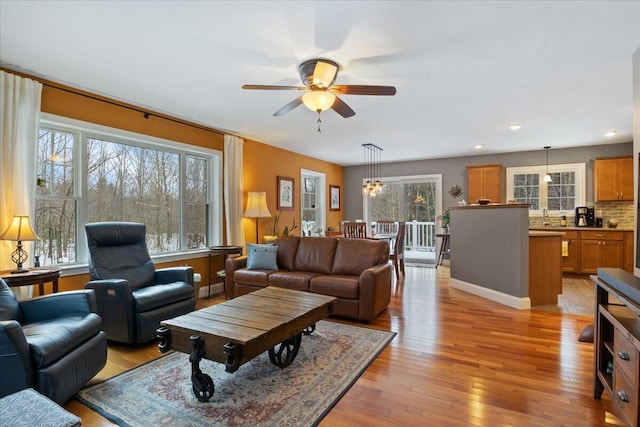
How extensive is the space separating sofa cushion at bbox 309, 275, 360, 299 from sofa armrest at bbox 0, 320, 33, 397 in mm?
2534

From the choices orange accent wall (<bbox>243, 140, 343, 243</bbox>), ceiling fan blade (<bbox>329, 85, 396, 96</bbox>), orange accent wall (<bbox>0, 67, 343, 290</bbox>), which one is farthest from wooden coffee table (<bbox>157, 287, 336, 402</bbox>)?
orange accent wall (<bbox>243, 140, 343, 243</bbox>)

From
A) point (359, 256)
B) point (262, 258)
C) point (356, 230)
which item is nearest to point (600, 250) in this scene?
point (356, 230)

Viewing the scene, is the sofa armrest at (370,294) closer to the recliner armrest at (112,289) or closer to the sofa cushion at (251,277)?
the sofa cushion at (251,277)

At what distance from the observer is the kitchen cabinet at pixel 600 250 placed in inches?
222

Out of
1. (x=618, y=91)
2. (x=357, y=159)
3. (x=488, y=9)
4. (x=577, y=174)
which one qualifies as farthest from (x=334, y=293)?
(x=577, y=174)

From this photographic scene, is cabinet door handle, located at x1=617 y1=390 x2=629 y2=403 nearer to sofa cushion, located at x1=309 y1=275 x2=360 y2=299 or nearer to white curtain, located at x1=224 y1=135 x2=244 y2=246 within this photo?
sofa cushion, located at x1=309 y1=275 x2=360 y2=299

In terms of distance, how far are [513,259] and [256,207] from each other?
379 cm

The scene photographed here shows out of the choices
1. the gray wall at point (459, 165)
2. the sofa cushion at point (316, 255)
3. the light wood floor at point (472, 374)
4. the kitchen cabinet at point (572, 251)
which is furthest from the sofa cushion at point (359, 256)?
the kitchen cabinet at point (572, 251)

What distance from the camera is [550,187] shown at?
6.64 metres

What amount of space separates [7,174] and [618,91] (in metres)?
6.16

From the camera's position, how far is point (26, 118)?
2.99 metres

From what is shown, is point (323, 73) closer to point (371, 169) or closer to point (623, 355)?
point (623, 355)

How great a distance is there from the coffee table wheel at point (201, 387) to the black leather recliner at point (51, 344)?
0.75 metres

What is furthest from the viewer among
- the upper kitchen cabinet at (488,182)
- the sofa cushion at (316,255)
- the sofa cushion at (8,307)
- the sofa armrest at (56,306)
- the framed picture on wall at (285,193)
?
the upper kitchen cabinet at (488,182)
